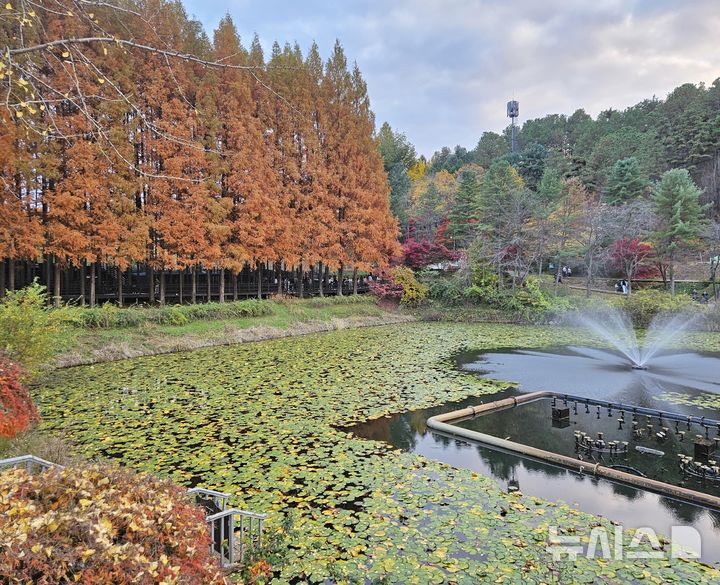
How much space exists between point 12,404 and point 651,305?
946 inches

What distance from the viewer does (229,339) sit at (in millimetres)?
17328

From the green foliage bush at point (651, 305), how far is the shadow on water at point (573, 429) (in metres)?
6.79

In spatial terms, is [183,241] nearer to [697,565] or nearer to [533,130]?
[697,565]

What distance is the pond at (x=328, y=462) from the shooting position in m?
4.11

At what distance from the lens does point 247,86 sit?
21.5 meters

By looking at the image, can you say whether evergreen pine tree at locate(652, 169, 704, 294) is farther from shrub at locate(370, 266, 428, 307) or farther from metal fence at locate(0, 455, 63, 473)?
metal fence at locate(0, 455, 63, 473)

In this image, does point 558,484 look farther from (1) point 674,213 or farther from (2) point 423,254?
(1) point 674,213

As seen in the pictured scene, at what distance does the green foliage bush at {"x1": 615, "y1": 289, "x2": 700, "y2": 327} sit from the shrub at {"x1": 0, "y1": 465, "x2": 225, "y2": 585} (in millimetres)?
23611

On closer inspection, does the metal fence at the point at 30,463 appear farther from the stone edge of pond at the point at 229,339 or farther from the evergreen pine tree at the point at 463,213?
the evergreen pine tree at the point at 463,213

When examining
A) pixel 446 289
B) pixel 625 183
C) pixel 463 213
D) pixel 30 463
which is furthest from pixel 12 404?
pixel 625 183

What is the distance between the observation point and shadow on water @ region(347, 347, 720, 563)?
17.1ft

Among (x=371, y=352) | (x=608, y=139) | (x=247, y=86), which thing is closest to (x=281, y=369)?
(x=371, y=352)

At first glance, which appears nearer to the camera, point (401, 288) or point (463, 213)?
point (401, 288)

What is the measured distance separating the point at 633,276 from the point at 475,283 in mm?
12761
